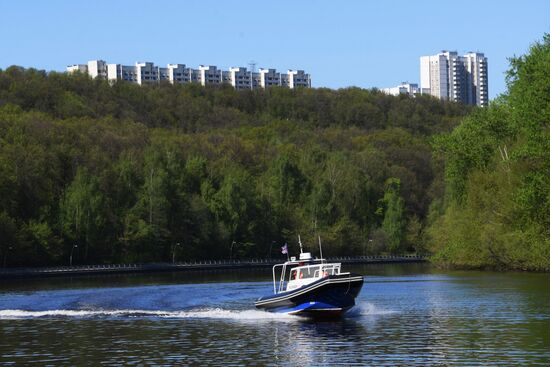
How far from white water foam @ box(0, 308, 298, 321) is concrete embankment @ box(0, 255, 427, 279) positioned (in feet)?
192

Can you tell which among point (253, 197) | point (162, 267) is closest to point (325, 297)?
point (162, 267)

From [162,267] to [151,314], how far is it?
81750 mm

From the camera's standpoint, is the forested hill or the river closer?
the river

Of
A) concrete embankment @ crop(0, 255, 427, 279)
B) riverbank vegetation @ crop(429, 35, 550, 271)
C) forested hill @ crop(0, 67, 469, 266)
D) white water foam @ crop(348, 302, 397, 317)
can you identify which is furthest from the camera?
forested hill @ crop(0, 67, 469, 266)

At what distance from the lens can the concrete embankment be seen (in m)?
130

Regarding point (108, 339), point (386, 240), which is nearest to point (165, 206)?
point (386, 240)

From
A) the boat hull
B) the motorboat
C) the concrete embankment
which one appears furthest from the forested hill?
the boat hull

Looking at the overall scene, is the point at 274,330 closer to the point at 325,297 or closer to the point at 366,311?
the point at 325,297

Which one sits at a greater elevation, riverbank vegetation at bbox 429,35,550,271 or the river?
riverbank vegetation at bbox 429,35,550,271

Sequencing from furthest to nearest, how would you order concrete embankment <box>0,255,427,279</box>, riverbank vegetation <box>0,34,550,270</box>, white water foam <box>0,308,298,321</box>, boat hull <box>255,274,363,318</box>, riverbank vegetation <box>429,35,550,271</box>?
concrete embankment <box>0,255,427,279</box> < riverbank vegetation <box>0,34,550,270</box> < riverbank vegetation <box>429,35,550,271</box> < white water foam <box>0,308,298,321</box> < boat hull <box>255,274,363,318</box>

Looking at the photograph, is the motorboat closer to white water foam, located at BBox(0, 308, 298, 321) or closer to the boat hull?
the boat hull

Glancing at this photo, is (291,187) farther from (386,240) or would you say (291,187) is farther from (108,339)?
(108,339)

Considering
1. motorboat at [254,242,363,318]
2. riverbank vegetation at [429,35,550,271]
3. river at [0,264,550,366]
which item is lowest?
river at [0,264,550,366]

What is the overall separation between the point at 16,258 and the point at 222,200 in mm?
39709
